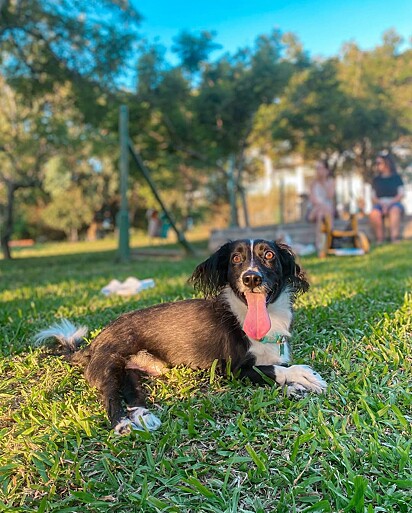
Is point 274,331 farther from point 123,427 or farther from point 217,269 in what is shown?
point 123,427

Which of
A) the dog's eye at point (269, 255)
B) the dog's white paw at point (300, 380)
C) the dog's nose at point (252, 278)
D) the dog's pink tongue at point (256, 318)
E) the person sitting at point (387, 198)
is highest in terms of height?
the person sitting at point (387, 198)

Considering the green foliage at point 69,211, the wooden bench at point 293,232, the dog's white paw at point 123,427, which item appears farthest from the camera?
the green foliage at point 69,211

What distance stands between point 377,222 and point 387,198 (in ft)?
2.33

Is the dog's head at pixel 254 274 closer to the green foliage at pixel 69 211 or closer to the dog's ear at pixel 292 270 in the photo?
the dog's ear at pixel 292 270

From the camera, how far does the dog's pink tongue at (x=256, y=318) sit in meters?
2.47

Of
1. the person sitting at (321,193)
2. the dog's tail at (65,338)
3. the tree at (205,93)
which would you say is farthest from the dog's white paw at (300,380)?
the tree at (205,93)

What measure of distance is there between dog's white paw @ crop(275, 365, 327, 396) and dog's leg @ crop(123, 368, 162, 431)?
0.71 meters

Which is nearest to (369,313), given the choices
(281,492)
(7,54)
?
(281,492)

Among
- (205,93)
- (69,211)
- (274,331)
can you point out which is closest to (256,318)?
(274,331)

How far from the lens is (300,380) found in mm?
2463

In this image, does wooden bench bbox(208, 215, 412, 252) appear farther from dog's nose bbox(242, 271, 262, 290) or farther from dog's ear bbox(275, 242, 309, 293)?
dog's nose bbox(242, 271, 262, 290)

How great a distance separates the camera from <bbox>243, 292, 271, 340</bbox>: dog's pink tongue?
2.47 meters

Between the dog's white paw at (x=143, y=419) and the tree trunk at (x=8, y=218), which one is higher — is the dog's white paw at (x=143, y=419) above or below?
below

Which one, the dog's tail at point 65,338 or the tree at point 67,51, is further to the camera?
the tree at point 67,51
